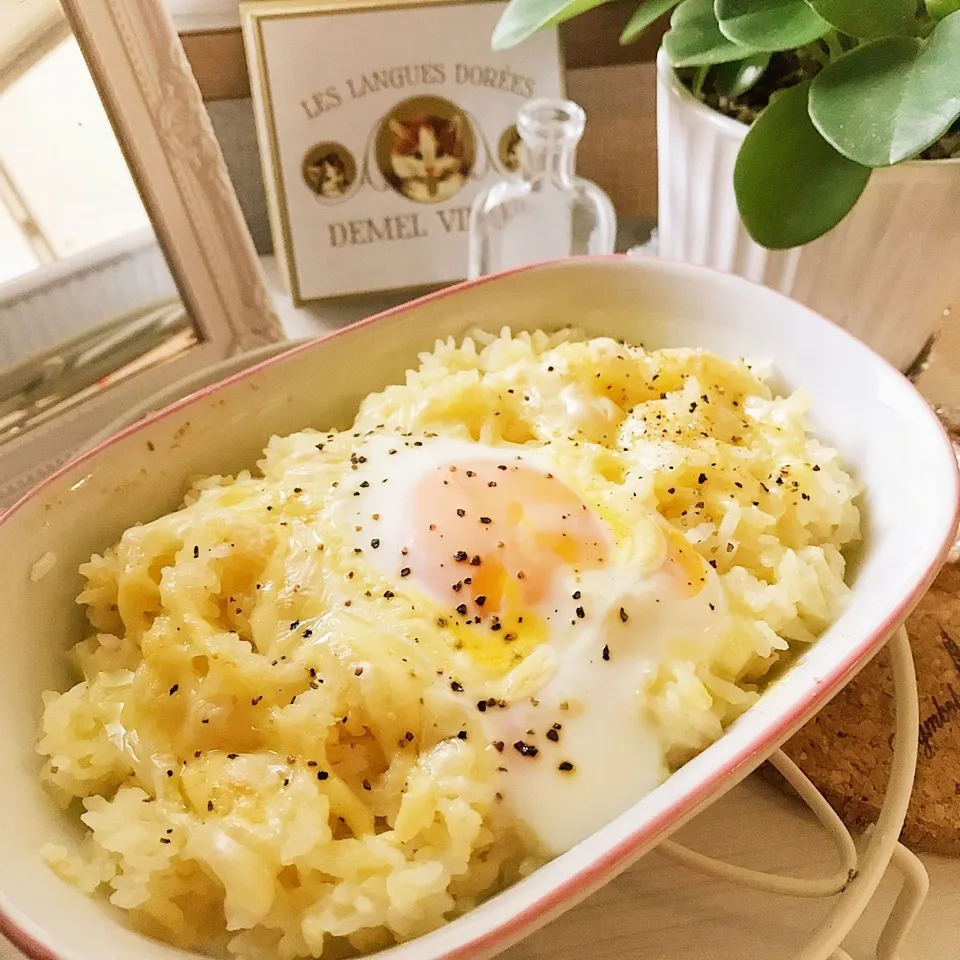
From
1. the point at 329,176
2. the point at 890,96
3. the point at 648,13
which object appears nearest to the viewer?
the point at 890,96

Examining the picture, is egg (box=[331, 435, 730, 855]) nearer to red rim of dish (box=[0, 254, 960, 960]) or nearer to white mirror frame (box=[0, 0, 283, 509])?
red rim of dish (box=[0, 254, 960, 960])

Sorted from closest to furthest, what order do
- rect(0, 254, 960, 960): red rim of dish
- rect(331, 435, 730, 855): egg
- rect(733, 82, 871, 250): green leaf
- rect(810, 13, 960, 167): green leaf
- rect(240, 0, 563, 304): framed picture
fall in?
rect(0, 254, 960, 960): red rim of dish
rect(331, 435, 730, 855): egg
rect(810, 13, 960, 167): green leaf
rect(733, 82, 871, 250): green leaf
rect(240, 0, 563, 304): framed picture

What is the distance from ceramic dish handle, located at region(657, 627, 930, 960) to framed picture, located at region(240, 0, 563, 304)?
0.94 m

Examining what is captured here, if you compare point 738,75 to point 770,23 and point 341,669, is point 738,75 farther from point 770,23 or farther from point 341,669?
point 341,669

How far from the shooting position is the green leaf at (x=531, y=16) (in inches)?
43.5

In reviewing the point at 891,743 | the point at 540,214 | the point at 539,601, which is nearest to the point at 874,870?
the point at 891,743

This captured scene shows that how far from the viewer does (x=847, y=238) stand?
1.11m

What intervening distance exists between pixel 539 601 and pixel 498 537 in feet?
0.25

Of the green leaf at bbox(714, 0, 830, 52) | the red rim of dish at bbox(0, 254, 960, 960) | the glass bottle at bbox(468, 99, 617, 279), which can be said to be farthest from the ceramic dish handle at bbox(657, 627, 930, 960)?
the glass bottle at bbox(468, 99, 617, 279)

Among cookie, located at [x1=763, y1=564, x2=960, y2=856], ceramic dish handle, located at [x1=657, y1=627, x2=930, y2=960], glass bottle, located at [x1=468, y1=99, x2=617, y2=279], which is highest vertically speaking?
glass bottle, located at [x1=468, y1=99, x2=617, y2=279]

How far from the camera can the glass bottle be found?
134 cm

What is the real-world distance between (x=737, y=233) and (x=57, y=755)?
96cm

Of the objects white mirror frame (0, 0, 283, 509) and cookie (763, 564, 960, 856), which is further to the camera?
white mirror frame (0, 0, 283, 509)

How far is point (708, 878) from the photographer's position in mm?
887
